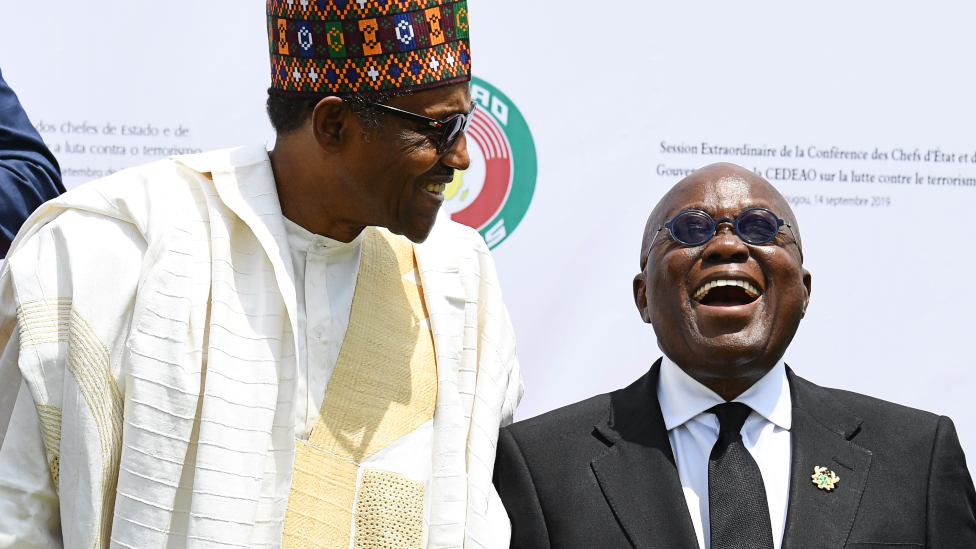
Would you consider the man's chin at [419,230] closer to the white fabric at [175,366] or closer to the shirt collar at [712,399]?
the white fabric at [175,366]

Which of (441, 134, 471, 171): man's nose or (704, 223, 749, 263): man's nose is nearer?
(441, 134, 471, 171): man's nose

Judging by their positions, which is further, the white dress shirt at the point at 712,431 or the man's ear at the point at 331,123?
the white dress shirt at the point at 712,431

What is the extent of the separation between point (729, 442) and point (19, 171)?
1.84m

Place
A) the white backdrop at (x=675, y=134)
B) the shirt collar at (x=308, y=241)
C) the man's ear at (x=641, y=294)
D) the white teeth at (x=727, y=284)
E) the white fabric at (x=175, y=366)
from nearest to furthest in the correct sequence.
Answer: the white fabric at (x=175, y=366)
the shirt collar at (x=308, y=241)
the white teeth at (x=727, y=284)
the man's ear at (x=641, y=294)
the white backdrop at (x=675, y=134)

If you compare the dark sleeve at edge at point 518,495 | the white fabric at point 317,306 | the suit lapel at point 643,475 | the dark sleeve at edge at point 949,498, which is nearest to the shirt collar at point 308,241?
the white fabric at point 317,306

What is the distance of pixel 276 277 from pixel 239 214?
6.2 inches

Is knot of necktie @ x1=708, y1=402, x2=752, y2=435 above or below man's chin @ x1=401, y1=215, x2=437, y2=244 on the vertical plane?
below

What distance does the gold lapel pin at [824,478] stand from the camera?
7.52ft

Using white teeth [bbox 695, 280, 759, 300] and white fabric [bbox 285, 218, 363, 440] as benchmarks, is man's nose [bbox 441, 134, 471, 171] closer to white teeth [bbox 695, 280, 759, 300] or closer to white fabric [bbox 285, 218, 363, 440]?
white fabric [bbox 285, 218, 363, 440]

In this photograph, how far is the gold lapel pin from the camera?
229 cm

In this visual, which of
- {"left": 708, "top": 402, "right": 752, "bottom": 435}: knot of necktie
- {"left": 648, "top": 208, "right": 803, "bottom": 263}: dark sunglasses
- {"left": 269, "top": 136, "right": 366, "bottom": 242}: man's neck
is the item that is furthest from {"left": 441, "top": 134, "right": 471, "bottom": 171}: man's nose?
{"left": 708, "top": 402, "right": 752, "bottom": 435}: knot of necktie

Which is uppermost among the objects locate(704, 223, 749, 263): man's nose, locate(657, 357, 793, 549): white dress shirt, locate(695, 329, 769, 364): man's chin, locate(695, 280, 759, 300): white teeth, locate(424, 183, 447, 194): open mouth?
locate(424, 183, 447, 194): open mouth

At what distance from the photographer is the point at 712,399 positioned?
244 centimetres

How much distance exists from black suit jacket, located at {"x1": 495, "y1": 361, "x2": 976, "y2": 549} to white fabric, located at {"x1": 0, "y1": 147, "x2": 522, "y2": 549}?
0.61 feet
